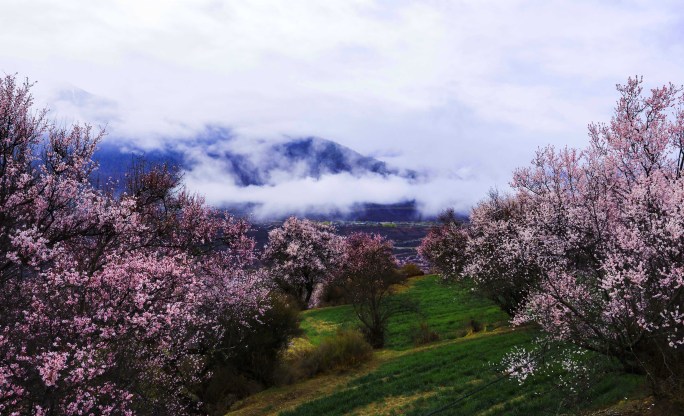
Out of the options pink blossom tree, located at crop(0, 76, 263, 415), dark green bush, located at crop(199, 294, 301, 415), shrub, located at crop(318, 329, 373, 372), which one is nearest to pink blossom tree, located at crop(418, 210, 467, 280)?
shrub, located at crop(318, 329, 373, 372)

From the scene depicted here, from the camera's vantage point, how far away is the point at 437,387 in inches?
823

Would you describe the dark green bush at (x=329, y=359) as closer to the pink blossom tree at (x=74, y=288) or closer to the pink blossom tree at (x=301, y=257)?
the pink blossom tree at (x=74, y=288)

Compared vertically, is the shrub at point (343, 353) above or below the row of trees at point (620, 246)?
below

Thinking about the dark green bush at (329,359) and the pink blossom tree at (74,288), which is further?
the dark green bush at (329,359)

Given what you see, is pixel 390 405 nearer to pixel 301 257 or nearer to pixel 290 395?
pixel 290 395

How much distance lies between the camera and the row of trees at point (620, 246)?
40.1 feet

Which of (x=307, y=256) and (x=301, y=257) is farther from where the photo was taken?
(x=307, y=256)

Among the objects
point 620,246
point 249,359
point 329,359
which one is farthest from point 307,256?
point 620,246

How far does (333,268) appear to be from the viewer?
6444 cm

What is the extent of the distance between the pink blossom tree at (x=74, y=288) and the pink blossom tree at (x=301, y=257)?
43.9 metres

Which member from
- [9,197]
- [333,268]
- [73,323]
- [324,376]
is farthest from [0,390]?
[333,268]

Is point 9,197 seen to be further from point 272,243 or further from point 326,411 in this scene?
point 272,243

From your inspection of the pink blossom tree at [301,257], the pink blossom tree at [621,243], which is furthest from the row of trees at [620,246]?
the pink blossom tree at [301,257]

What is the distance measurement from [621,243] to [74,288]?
14813 millimetres
